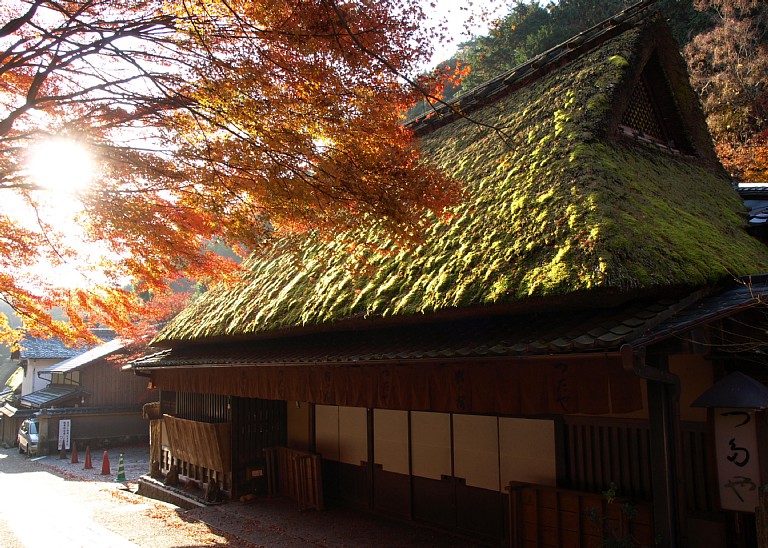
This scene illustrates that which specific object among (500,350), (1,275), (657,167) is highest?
(657,167)

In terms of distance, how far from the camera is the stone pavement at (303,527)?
295 inches

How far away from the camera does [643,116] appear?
8.13 m

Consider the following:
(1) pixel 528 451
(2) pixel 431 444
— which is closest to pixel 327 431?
(2) pixel 431 444

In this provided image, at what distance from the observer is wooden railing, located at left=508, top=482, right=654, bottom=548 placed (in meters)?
5.12

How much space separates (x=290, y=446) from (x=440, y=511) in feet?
Answer: 13.4

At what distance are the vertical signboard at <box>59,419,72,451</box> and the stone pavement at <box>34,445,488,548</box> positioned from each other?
15.3 metres

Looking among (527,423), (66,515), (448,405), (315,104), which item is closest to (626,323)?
(448,405)

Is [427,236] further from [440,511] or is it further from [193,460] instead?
[193,460]

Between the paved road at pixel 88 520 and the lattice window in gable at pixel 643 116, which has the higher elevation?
the lattice window in gable at pixel 643 116

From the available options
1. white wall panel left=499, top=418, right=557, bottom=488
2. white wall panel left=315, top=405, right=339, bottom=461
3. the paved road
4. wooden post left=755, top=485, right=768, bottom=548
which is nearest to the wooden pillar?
wooden post left=755, top=485, right=768, bottom=548

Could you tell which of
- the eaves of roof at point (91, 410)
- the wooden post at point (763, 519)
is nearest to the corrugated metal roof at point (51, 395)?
the eaves of roof at point (91, 410)

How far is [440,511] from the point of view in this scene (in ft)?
25.0

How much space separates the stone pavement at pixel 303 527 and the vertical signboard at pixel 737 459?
3.67m

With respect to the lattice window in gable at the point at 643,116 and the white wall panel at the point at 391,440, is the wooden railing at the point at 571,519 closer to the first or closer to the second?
the white wall panel at the point at 391,440
